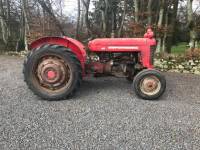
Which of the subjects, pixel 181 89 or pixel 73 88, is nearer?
pixel 73 88

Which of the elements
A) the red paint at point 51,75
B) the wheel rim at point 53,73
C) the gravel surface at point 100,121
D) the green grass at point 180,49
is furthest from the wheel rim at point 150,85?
the green grass at point 180,49

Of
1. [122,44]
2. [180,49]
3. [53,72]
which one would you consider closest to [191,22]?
[180,49]

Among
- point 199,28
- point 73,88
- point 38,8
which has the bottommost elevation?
point 73,88

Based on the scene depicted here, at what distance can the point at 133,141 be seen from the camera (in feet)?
9.71

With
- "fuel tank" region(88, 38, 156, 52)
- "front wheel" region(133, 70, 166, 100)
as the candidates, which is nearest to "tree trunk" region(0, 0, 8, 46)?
"fuel tank" region(88, 38, 156, 52)

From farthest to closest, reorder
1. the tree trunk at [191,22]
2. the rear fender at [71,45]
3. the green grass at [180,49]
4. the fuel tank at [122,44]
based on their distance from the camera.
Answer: the green grass at [180,49] → the tree trunk at [191,22] → the fuel tank at [122,44] → the rear fender at [71,45]

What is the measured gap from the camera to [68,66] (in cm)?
438

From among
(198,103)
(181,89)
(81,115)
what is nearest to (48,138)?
(81,115)

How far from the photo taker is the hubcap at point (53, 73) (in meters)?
4.39

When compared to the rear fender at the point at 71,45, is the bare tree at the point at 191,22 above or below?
above

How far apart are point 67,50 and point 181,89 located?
2.60 meters

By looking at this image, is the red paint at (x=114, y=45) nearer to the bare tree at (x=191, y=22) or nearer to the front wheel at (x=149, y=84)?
the front wheel at (x=149, y=84)

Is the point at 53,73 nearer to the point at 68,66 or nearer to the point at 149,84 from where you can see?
the point at 68,66

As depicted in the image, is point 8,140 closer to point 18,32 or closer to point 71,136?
point 71,136
